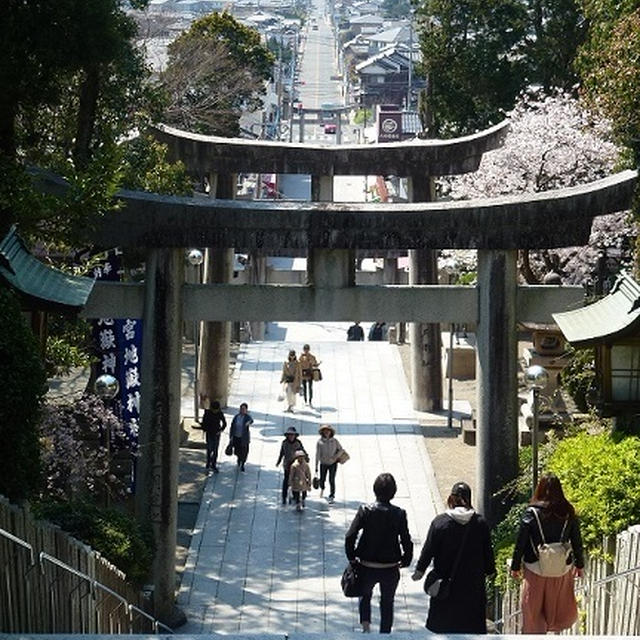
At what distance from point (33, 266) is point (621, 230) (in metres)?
16.6

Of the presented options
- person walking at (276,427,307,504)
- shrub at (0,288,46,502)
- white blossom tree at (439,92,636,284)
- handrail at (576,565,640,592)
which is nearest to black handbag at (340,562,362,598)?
handrail at (576,565,640,592)

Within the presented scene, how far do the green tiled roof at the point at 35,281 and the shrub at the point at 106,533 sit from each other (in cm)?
208

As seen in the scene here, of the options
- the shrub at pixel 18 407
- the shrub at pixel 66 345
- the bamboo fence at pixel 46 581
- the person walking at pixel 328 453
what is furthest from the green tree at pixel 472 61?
the bamboo fence at pixel 46 581

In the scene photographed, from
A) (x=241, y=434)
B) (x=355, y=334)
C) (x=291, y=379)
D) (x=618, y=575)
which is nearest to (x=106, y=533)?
(x=618, y=575)

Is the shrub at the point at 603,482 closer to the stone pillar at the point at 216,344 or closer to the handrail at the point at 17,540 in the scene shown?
the handrail at the point at 17,540

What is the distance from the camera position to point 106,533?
14.9 m

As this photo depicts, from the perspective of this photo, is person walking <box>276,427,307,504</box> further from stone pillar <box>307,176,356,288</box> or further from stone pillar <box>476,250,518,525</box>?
stone pillar <box>307,176,356,288</box>

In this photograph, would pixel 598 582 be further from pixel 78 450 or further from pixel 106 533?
pixel 78 450

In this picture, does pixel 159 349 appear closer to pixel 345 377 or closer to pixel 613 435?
→ pixel 613 435

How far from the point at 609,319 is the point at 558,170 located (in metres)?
15.9

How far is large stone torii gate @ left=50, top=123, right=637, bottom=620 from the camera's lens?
704 inches

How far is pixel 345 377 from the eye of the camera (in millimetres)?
32844

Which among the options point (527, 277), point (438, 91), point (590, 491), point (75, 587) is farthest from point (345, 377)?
point (75, 587)

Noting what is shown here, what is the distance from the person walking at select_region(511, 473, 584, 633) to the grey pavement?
5.77 m
